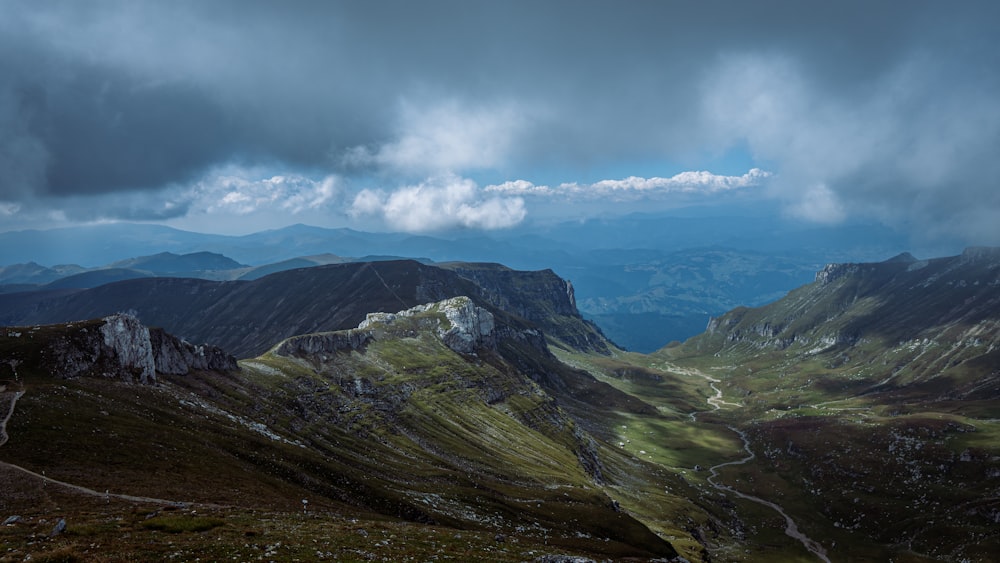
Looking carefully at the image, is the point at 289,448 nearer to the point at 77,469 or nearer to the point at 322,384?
the point at 77,469

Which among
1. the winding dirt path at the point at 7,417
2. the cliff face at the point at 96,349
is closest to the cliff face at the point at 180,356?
the cliff face at the point at 96,349

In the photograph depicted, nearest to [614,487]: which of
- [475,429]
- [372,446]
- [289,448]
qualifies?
→ [475,429]

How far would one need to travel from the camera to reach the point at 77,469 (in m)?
57.1

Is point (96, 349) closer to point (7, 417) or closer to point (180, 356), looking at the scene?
point (180, 356)

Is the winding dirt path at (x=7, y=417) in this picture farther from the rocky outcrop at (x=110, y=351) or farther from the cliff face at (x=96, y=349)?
the rocky outcrop at (x=110, y=351)

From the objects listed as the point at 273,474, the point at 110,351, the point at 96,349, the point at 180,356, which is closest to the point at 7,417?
the point at 273,474

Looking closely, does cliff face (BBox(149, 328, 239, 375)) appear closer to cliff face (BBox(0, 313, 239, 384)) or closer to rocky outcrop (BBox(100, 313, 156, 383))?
cliff face (BBox(0, 313, 239, 384))

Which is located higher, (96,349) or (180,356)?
(96,349)

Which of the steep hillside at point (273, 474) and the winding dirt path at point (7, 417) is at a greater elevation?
the winding dirt path at point (7, 417)

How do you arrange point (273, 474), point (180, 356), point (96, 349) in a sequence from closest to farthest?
point (273, 474), point (96, 349), point (180, 356)

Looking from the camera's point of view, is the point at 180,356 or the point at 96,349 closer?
the point at 96,349

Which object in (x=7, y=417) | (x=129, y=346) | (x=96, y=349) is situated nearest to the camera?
(x=7, y=417)

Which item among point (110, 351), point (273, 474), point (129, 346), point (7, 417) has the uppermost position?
point (129, 346)

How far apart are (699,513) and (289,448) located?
14918 cm
